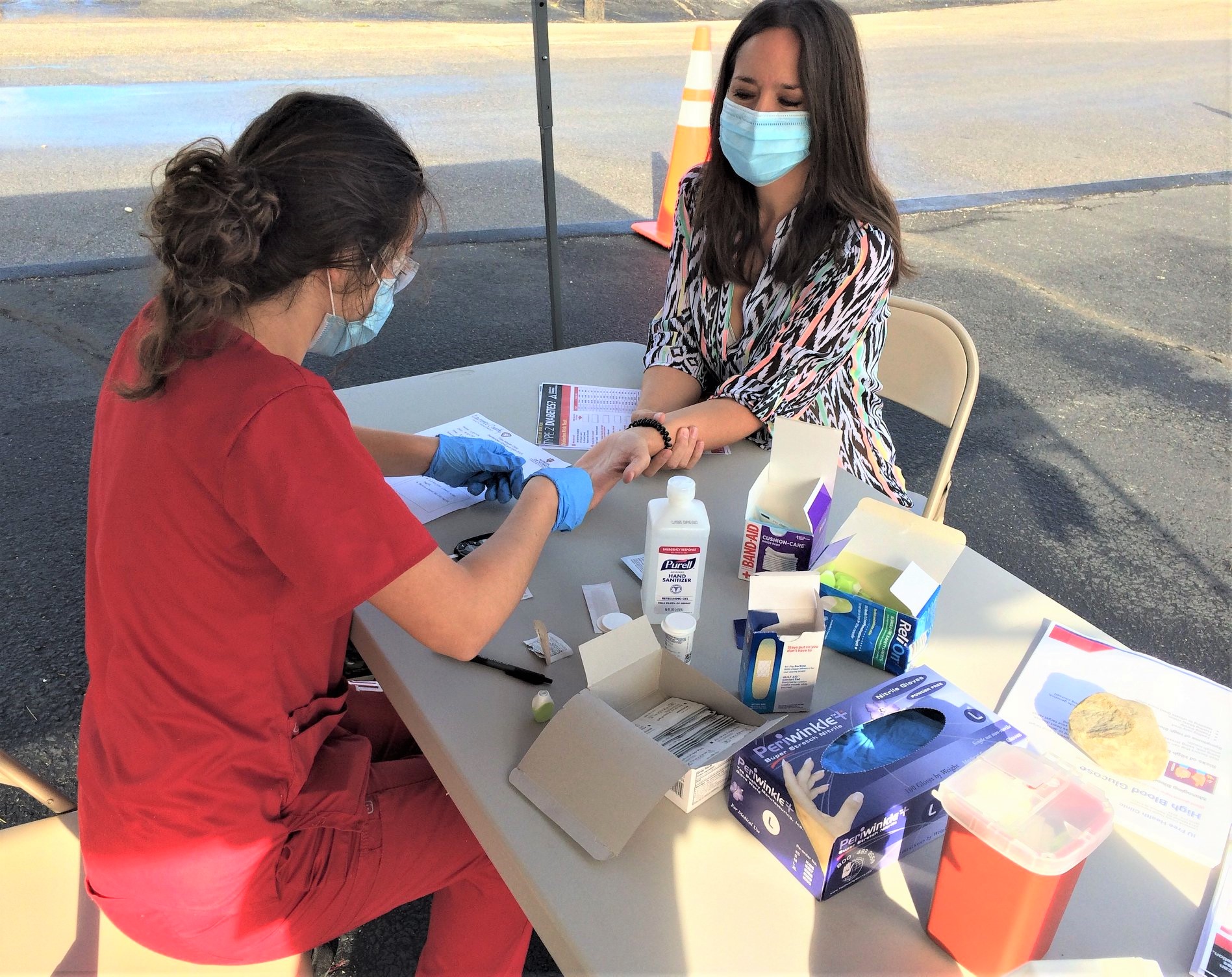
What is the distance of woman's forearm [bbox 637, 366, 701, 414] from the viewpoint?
1.93 m

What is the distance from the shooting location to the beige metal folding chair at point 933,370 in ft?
6.34

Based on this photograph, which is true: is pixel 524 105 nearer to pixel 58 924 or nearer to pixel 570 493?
pixel 570 493

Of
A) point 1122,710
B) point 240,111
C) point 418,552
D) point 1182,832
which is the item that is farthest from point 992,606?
point 240,111

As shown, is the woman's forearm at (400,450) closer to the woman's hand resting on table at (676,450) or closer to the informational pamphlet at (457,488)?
the informational pamphlet at (457,488)

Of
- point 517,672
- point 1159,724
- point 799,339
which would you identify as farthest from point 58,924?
point 799,339

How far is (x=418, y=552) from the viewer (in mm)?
1037

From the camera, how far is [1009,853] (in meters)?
0.78

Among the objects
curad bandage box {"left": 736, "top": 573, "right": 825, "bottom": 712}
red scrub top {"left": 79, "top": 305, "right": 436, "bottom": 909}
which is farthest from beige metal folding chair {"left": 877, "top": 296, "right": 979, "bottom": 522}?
red scrub top {"left": 79, "top": 305, "right": 436, "bottom": 909}

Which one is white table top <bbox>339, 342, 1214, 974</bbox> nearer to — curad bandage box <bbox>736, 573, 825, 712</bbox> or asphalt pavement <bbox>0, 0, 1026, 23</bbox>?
curad bandage box <bbox>736, 573, 825, 712</bbox>

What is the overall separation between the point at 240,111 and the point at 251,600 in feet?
21.0

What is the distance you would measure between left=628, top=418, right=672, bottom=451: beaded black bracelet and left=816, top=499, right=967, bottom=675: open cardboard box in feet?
1.50

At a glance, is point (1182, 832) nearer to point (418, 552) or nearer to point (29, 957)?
point (418, 552)

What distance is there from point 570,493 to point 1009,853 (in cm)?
77

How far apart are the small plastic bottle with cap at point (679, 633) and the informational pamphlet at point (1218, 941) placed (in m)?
0.60
